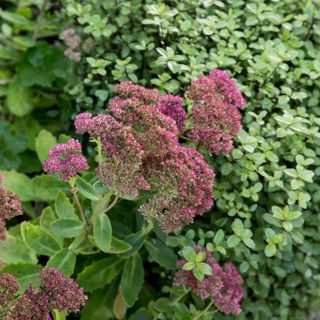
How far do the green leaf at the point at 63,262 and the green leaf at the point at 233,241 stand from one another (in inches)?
17.5

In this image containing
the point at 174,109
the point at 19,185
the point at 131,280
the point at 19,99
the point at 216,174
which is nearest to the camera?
the point at 174,109

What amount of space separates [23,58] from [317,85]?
120cm

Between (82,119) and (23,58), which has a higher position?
(82,119)

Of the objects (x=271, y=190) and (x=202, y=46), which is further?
(x=202, y=46)

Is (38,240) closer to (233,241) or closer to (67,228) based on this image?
(67,228)

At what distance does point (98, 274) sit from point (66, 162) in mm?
496

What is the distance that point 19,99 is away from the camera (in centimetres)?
253

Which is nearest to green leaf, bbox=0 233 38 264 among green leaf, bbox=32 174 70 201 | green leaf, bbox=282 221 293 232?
green leaf, bbox=32 174 70 201

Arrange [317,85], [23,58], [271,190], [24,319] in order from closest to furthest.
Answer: [24,319]
[271,190]
[317,85]
[23,58]

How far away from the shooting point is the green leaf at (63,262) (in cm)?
163

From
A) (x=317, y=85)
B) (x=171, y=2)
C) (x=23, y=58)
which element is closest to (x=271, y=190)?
(x=317, y=85)

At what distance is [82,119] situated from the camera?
1.49m

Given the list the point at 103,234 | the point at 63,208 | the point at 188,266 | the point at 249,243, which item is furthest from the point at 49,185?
the point at 249,243

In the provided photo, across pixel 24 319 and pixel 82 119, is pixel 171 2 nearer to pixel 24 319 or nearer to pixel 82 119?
pixel 82 119
